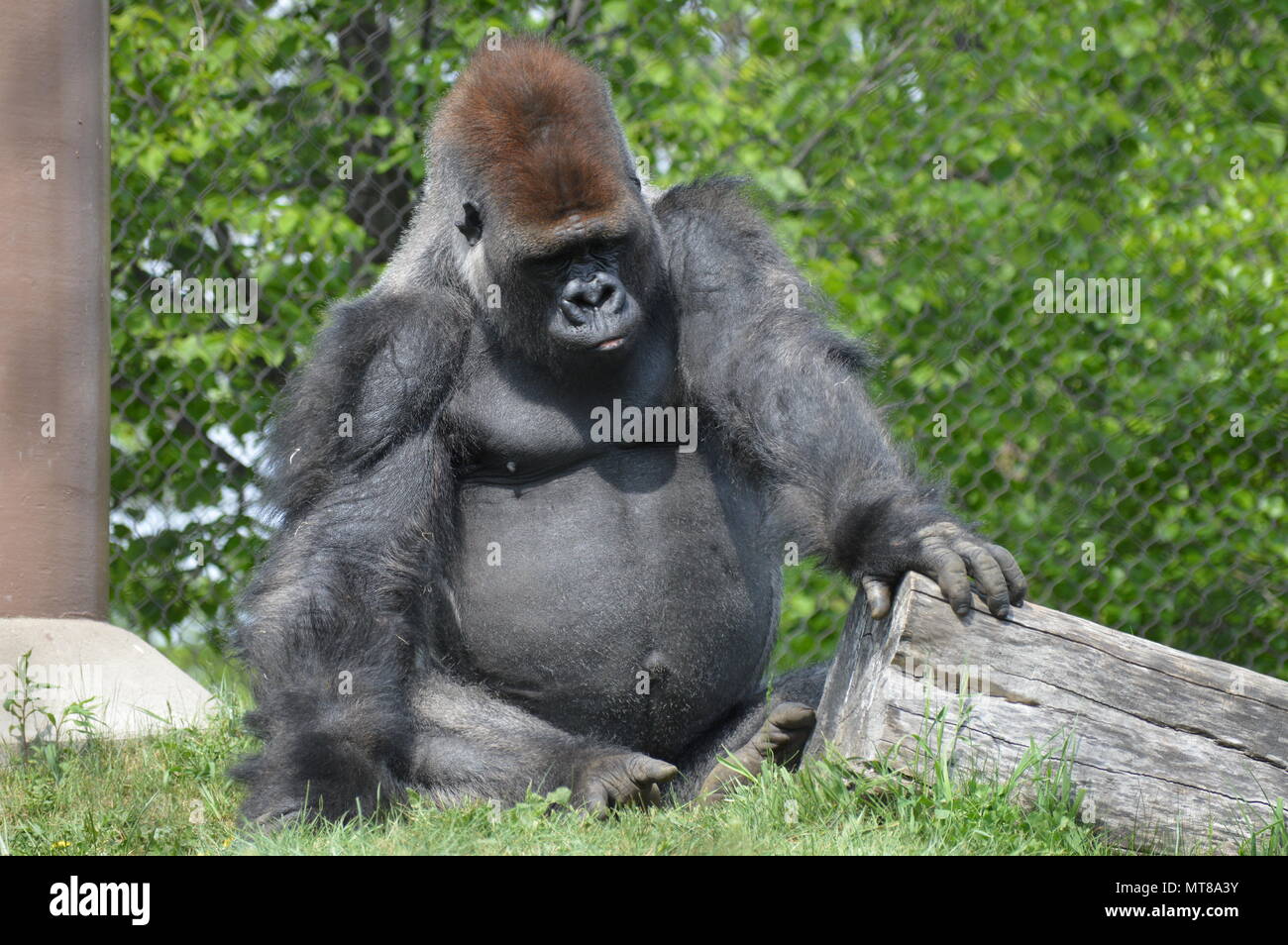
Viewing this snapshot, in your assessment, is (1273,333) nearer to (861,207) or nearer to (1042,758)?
(861,207)

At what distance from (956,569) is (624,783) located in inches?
36.0

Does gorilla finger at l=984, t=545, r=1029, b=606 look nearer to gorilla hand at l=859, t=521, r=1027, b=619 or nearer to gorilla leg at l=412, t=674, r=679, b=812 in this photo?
gorilla hand at l=859, t=521, r=1027, b=619

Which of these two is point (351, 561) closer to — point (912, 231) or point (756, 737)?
point (756, 737)

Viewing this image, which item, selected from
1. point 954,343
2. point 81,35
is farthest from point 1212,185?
point 81,35

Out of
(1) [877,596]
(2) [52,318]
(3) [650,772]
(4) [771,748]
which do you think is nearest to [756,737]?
(4) [771,748]

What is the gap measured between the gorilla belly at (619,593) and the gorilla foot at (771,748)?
359mm

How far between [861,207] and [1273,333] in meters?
2.20

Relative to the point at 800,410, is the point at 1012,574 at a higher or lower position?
lower

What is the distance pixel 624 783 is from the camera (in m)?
3.29

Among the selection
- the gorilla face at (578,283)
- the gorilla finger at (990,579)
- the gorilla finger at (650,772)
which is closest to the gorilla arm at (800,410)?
the gorilla finger at (990,579)

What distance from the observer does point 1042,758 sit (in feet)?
9.30

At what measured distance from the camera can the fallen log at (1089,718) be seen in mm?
2832

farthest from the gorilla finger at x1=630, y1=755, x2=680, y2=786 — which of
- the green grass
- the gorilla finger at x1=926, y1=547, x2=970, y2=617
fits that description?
the gorilla finger at x1=926, y1=547, x2=970, y2=617

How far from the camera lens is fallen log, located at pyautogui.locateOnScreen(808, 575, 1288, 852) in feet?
9.29
